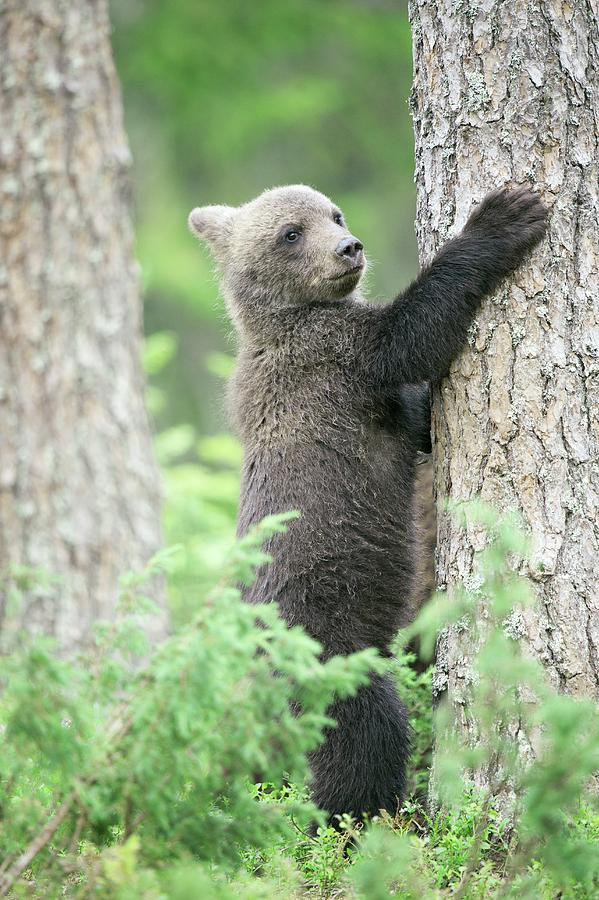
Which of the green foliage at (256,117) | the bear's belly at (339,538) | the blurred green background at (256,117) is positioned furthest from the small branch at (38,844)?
the green foliage at (256,117)

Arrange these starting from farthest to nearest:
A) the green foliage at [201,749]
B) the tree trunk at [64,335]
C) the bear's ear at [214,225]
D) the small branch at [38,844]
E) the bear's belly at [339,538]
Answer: the tree trunk at [64,335]
the bear's ear at [214,225]
the bear's belly at [339,538]
the small branch at [38,844]
the green foliage at [201,749]

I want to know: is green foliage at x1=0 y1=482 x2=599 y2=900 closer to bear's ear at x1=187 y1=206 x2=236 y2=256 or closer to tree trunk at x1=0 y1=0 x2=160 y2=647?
bear's ear at x1=187 y1=206 x2=236 y2=256

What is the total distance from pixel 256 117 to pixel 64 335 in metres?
8.38

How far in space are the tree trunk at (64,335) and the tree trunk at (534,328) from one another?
3758mm

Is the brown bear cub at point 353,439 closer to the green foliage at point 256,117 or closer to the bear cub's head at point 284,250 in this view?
the bear cub's head at point 284,250

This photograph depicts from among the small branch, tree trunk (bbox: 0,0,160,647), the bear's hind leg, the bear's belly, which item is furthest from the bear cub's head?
the small branch

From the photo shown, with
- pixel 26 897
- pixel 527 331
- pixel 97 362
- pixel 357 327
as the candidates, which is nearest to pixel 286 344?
pixel 357 327

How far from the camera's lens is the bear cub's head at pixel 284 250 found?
5695mm

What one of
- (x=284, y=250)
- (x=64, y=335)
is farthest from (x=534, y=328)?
(x=64, y=335)

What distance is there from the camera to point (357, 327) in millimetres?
5137

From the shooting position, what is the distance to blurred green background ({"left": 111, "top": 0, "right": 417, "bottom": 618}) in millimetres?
14953

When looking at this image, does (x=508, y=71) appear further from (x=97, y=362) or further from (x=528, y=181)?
(x=97, y=362)

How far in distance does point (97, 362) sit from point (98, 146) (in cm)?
165

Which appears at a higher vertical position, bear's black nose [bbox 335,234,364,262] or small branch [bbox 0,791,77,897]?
bear's black nose [bbox 335,234,364,262]
